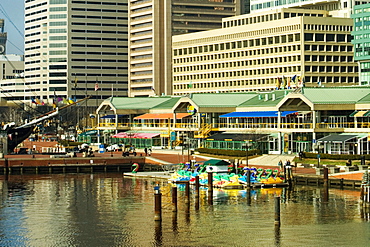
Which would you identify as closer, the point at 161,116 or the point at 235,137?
the point at 235,137

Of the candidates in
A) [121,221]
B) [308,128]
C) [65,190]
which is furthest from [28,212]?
[308,128]

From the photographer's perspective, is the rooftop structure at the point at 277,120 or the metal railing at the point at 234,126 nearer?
the rooftop structure at the point at 277,120

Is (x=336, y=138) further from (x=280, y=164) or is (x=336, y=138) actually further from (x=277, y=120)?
(x=277, y=120)

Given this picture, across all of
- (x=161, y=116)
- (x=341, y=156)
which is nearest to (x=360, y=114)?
(x=341, y=156)

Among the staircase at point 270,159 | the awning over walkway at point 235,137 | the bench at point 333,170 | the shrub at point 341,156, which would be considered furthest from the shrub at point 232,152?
the bench at point 333,170

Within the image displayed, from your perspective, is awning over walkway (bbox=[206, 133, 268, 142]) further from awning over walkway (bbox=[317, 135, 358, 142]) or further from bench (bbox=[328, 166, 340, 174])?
→ bench (bbox=[328, 166, 340, 174])

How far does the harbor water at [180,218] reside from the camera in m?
73.9

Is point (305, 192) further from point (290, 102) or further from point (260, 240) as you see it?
point (290, 102)

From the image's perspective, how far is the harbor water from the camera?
73.9 m

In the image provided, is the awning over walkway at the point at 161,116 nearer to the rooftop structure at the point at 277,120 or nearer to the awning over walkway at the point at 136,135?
the rooftop structure at the point at 277,120

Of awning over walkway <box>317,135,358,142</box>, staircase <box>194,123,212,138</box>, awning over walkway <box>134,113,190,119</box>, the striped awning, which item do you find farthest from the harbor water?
awning over walkway <box>134,113,190,119</box>

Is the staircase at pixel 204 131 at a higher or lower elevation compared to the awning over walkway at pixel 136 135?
higher

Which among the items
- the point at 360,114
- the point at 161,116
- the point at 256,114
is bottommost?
the point at 360,114

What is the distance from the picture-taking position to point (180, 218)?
84.4 m
